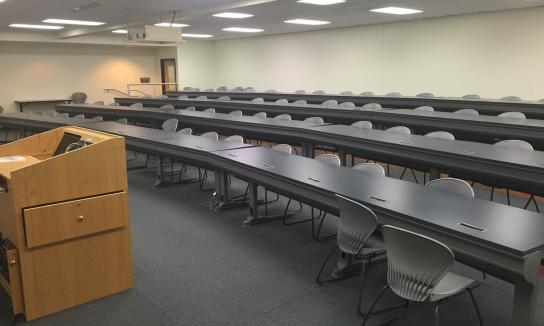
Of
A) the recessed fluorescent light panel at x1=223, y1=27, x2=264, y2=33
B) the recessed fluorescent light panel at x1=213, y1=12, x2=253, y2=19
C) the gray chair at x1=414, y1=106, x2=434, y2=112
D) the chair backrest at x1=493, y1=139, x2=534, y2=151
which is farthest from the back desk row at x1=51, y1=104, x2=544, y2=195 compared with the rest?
the recessed fluorescent light panel at x1=223, y1=27, x2=264, y2=33

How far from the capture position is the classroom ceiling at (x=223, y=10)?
8.40 meters

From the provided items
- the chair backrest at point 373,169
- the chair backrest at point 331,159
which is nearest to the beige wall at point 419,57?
the chair backrest at point 331,159

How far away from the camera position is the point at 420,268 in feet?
7.25

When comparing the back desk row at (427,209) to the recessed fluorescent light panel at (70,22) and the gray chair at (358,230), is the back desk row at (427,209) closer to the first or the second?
the gray chair at (358,230)

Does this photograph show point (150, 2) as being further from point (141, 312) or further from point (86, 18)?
point (141, 312)

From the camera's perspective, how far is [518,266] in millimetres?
1979

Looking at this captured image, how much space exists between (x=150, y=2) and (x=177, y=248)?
6.17 metres

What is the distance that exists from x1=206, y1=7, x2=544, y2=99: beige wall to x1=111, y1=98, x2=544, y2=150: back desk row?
3.86 metres

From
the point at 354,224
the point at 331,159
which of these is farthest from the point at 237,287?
the point at 331,159

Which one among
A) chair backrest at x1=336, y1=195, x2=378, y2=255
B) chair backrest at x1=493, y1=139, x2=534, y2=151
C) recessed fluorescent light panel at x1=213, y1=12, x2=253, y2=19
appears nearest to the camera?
chair backrest at x1=336, y1=195, x2=378, y2=255

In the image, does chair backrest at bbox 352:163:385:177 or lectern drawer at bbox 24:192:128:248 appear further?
chair backrest at bbox 352:163:385:177

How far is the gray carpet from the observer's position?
9.18 feet

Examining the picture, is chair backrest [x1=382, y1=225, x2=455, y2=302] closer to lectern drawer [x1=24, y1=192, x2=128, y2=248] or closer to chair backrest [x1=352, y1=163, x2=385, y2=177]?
chair backrest [x1=352, y1=163, x2=385, y2=177]

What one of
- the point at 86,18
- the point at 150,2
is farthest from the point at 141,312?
the point at 86,18
